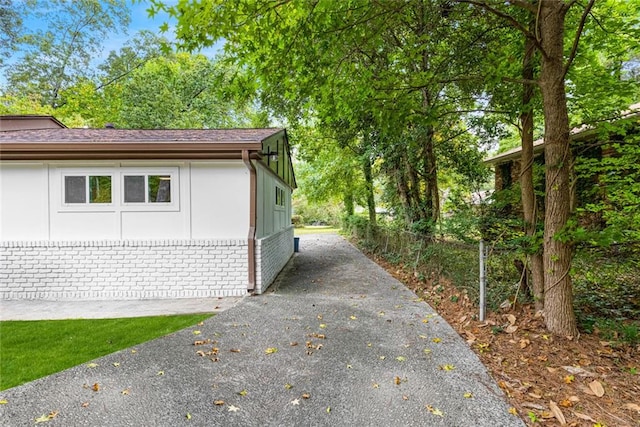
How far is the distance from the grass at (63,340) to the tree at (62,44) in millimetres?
24213

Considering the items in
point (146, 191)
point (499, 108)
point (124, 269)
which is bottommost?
point (124, 269)

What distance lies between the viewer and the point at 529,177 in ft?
16.5

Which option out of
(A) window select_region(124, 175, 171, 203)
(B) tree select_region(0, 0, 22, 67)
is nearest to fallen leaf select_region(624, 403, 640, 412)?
(A) window select_region(124, 175, 171, 203)

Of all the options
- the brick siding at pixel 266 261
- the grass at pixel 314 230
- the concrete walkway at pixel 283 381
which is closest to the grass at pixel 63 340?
the concrete walkway at pixel 283 381

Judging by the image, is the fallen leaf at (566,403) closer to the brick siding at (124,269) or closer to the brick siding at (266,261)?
the brick siding at (266,261)

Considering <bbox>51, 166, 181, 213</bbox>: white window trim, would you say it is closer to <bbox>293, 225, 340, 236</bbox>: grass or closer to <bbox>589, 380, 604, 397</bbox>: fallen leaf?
<bbox>589, 380, 604, 397</bbox>: fallen leaf

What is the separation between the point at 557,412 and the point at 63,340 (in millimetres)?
5766

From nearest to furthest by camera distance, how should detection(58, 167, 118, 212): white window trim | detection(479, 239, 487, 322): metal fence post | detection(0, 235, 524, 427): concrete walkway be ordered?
detection(0, 235, 524, 427): concrete walkway < detection(479, 239, 487, 322): metal fence post < detection(58, 167, 118, 212): white window trim

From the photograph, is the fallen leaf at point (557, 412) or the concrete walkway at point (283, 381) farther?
the concrete walkway at point (283, 381)

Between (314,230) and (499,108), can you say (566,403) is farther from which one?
(314,230)

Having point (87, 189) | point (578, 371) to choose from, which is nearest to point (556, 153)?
point (578, 371)

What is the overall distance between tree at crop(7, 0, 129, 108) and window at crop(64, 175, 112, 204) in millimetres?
21234

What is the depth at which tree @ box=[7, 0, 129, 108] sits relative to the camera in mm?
21609

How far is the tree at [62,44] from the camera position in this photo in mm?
21609
